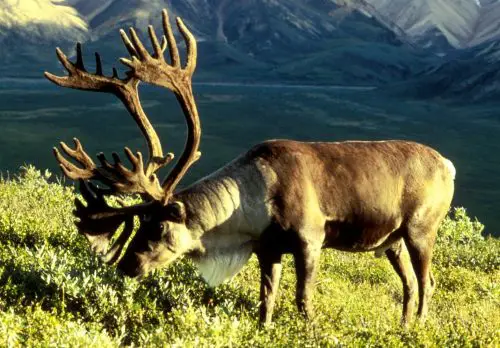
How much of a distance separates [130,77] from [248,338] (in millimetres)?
3334

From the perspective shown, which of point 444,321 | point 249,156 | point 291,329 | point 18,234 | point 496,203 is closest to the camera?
point 291,329

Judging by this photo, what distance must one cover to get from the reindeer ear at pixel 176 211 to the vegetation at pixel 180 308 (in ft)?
2.96

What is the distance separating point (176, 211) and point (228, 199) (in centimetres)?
63

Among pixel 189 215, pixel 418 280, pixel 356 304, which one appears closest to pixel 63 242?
pixel 189 215

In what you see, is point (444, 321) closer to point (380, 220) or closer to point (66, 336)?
point (380, 220)

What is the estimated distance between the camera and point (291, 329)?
6.89 meters

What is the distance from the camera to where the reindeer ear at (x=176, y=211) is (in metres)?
6.96

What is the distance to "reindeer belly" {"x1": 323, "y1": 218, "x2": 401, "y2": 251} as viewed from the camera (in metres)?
7.42

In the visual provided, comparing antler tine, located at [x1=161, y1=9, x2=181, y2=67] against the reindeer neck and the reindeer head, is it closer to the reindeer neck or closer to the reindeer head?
the reindeer head

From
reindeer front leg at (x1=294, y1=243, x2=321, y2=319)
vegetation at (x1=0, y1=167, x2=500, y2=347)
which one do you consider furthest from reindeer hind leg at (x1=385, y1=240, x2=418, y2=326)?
reindeer front leg at (x1=294, y1=243, x2=321, y2=319)

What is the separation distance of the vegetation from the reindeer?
1.37 feet

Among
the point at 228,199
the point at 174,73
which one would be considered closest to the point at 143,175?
the point at 228,199

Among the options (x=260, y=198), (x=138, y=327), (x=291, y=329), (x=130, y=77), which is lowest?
(x=138, y=327)

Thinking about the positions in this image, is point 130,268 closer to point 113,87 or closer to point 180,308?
point 180,308
